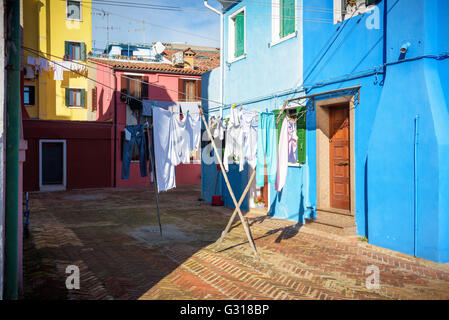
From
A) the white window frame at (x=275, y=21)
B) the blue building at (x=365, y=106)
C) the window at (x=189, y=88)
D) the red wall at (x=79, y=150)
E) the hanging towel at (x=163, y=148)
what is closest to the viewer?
the blue building at (x=365, y=106)

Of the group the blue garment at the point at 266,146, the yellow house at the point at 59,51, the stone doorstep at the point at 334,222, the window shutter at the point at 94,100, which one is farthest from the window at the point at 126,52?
the stone doorstep at the point at 334,222

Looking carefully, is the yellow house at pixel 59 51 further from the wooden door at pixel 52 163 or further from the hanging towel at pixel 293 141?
the hanging towel at pixel 293 141

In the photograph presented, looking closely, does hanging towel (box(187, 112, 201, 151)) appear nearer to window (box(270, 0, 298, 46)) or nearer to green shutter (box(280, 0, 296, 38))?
window (box(270, 0, 298, 46))

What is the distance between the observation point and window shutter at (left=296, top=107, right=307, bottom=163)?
10297 mm

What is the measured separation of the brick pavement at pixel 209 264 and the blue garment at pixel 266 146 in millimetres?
1662

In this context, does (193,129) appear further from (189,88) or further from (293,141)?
(189,88)

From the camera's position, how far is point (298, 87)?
1060 centimetres

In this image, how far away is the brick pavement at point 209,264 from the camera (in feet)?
17.9

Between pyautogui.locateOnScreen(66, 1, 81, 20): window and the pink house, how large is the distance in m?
6.06

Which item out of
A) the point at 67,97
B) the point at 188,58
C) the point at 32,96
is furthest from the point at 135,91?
the point at 32,96

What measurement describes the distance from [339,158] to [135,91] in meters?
17.9

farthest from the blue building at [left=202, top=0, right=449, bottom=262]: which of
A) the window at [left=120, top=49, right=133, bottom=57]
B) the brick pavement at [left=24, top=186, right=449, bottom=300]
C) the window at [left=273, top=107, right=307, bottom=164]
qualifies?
the window at [left=120, top=49, right=133, bottom=57]

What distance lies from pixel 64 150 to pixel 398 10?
789 inches

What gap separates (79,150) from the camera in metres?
22.8
